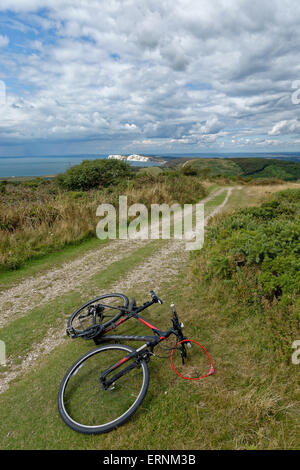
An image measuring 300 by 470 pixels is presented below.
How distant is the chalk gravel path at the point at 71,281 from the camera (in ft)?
15.2

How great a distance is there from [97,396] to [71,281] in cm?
416

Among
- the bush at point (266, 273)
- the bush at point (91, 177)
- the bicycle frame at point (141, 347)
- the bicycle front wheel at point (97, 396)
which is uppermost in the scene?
the bush at point (91, 177)

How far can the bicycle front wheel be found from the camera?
310 cm

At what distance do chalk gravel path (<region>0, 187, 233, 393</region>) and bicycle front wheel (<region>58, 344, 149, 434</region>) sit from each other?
109 centimetres

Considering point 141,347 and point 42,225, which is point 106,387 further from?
point 42,225

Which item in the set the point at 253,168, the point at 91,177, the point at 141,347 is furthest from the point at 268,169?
the point at 141,347

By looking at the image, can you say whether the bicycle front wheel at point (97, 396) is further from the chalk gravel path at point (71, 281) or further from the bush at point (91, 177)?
Answer: the bush at point (91, 177)

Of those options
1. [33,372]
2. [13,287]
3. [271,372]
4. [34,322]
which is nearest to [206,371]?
[271,372]

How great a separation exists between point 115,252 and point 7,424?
6460mm

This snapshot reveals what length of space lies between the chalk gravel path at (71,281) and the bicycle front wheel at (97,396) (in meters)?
1.09

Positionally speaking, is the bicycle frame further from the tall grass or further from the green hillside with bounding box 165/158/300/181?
the green hillside with bounding box 165/158/300/181

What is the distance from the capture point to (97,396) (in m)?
3.46

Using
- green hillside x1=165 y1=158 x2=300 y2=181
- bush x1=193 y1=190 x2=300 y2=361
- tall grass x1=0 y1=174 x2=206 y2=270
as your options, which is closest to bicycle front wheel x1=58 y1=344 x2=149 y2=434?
bush x1=193 y1=190 x2=300 y2=361

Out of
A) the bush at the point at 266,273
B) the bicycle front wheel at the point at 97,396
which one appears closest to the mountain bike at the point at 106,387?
the bicycle front wheel at the point at 97,396
